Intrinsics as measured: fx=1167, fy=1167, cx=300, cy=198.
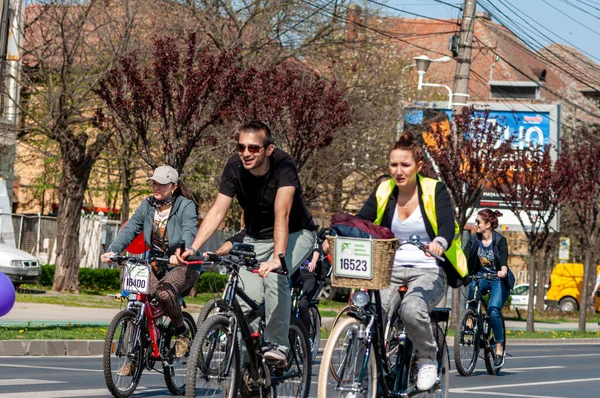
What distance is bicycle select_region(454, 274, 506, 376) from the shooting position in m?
13.3

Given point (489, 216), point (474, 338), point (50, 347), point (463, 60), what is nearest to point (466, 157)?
point (463, 60)

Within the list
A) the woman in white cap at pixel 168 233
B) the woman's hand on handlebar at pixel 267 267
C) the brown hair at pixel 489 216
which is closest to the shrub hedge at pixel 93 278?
the brown hair at pixel 489 216

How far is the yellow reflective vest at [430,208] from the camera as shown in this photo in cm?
782

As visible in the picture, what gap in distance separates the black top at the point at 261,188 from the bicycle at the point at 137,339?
140cm

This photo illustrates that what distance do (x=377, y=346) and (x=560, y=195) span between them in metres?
20.2

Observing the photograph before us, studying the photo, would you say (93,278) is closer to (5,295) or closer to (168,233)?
(5,295)

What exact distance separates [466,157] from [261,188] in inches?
646

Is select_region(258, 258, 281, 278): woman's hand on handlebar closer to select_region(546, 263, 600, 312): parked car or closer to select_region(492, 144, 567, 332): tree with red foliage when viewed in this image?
select_region(492, 144, 567, 332): tree with red foliage

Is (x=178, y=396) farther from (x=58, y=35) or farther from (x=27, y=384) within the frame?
(x=58, y=35)

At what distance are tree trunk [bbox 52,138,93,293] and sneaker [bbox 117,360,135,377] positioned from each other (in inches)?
758

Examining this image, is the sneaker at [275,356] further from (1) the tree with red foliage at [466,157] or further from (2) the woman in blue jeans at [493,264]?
(1) the tree with red foliage at [466,157]

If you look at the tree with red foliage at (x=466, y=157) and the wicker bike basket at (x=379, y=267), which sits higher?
the tree with red foliage at (x=466, y=157)

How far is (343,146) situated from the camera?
3478 cm

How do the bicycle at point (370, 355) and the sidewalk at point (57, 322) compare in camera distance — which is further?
the sidewalk at point (57, 322)
